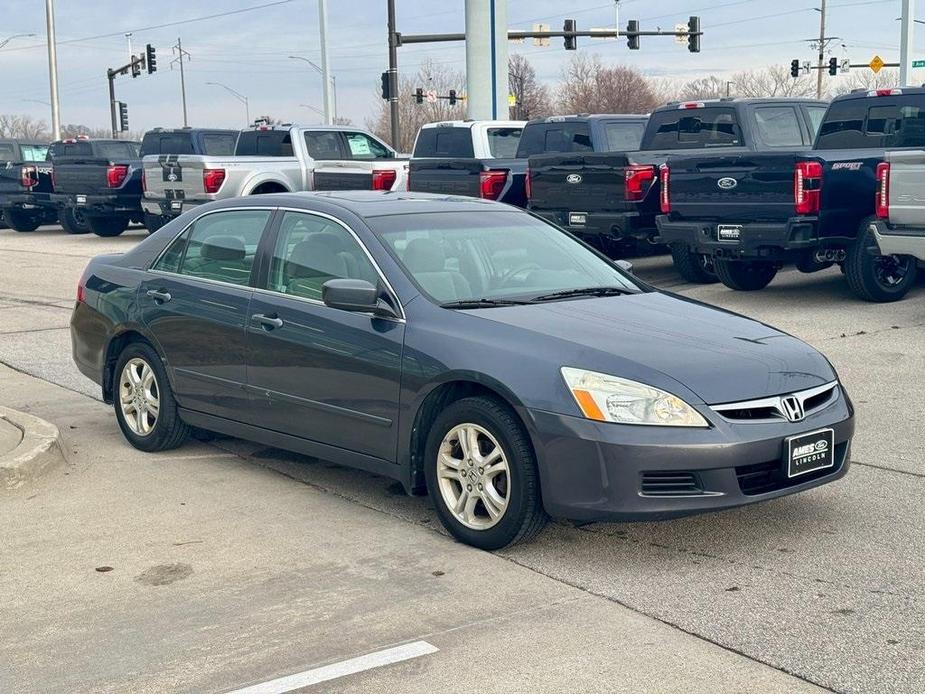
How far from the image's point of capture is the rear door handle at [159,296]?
731cm

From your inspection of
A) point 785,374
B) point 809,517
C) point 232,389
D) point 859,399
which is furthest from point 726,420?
point 859,399

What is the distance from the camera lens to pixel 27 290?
16906 mm

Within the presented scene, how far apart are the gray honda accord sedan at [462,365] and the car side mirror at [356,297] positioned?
0.01 m

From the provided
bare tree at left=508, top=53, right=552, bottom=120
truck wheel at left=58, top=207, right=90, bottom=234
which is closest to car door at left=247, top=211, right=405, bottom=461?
truck wheel at left=58, top=207, right=90, bottom=234

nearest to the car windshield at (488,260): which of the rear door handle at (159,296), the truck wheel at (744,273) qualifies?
the rear door handle at (159,296)

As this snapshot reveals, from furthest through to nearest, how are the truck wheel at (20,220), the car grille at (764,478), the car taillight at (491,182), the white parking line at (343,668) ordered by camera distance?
1. the truck wheel at (20,220)
2. the car taillight at (491,182)
3. the car grille at (764,478)
4. the white parking line at (343,668)

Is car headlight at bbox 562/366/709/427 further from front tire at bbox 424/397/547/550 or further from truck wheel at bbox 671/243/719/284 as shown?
truck wheel at bbox 671/243/719/284

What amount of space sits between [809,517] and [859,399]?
2.84 m

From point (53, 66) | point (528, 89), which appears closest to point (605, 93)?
point (528, 89)

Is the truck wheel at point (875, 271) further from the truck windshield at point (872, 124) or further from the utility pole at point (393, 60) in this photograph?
the utility pole at point (393, 60)

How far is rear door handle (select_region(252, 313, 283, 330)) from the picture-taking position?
654cm

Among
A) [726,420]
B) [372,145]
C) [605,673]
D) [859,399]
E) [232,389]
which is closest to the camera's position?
[605,673]

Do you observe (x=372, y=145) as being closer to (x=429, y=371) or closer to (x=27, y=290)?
(x=27, y=290)

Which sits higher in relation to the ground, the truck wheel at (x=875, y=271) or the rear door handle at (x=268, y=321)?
the rear door handle at (x=268, y=321)
